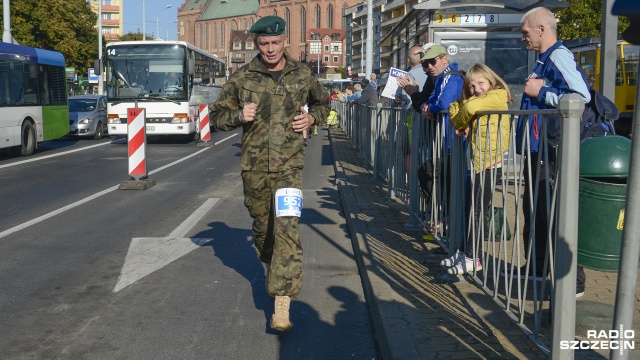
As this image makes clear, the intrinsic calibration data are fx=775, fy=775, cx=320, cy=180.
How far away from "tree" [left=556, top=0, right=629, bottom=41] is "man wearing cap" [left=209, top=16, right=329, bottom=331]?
3703 cm

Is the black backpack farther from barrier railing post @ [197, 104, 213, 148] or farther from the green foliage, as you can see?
the green foliage

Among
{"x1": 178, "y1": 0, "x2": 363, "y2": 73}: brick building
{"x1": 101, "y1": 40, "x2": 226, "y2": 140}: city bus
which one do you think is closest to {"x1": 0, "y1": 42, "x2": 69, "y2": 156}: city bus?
{"x1": 101, "y1": 40, "x2": 226, "y2": 140}: city bus

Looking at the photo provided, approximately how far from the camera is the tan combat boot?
16.3 feet

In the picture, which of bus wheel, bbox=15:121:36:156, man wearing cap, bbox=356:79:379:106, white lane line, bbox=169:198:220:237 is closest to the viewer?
white lane line, bbox=169:198:220:237

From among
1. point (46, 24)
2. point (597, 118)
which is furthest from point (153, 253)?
point (46, 24)

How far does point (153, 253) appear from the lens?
25.3 ft

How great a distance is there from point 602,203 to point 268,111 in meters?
2.20

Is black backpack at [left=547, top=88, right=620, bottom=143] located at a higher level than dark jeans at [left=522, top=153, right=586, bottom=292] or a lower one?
higher

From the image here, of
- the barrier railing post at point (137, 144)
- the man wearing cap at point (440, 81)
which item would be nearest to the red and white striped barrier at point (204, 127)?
the barrier railing post at point (137, 144)

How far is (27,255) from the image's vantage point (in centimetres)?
754

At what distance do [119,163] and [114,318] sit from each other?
13451mm

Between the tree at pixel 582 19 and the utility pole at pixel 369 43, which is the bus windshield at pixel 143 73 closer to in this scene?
the utility pole at pixel 369 43

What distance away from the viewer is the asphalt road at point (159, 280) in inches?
192

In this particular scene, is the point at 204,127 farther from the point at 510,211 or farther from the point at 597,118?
the point at 510,211
